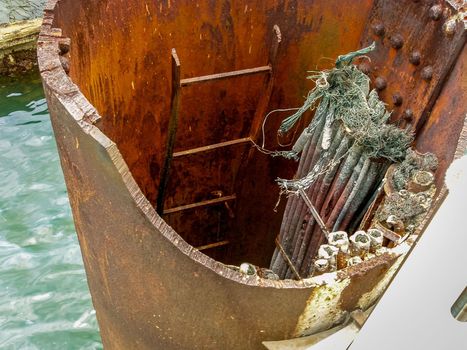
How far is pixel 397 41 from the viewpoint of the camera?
11.9 feet

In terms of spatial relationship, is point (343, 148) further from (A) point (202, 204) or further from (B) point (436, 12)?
(A) point (202, 204)

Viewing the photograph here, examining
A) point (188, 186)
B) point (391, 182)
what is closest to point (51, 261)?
point (188, 186)

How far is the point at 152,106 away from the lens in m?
4.25

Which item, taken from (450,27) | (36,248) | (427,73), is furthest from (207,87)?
A: (36,248)

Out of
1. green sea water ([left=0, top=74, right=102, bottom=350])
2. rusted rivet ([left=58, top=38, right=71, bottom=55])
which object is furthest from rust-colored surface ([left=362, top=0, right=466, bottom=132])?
green sea water ([left=0, top=74, right=102, bottom=350])

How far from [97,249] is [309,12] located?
8.80ft

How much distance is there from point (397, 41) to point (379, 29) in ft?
0.83

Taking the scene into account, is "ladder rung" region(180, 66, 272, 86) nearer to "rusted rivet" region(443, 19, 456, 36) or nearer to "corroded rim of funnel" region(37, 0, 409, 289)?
"rusted rivet" region(443, 19, 456, 36)

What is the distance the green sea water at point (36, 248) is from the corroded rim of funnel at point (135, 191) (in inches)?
144

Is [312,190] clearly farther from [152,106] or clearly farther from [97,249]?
[97,249]

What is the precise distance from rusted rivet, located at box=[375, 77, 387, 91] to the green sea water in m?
3.56

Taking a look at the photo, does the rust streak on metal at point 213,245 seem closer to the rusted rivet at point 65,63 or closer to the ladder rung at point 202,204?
the ladder rung at point 202,204

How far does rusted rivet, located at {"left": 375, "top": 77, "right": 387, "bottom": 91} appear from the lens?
3715 mm

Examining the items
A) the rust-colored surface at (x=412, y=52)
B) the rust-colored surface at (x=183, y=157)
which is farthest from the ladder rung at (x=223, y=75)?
the rust-colored surface at (x=412, y=52)
